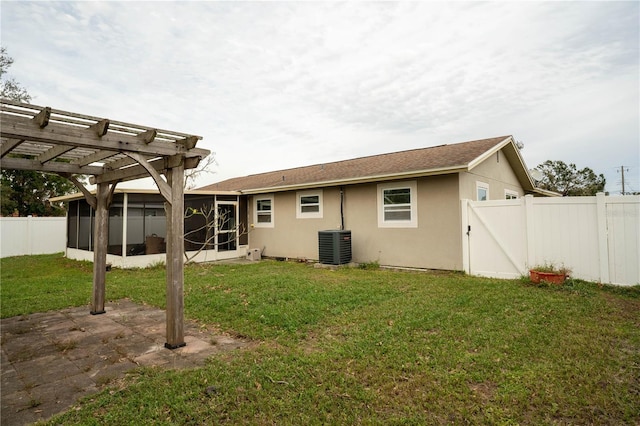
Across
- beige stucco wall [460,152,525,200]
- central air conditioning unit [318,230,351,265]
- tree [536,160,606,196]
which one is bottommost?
central air conditioning unit [318,230,351,265]

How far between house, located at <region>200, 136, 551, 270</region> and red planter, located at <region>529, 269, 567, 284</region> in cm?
175

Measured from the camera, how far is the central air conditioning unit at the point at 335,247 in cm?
1018

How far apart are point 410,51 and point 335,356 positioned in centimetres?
896

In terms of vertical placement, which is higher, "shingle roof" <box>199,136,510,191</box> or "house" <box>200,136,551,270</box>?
"shingle roof" <box>199,136,510,191</box>

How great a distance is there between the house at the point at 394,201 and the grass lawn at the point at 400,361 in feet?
8.45

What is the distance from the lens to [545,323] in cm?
454

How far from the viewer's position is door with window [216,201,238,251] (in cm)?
1308

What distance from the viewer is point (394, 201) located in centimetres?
989

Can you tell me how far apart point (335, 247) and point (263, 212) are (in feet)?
15.3

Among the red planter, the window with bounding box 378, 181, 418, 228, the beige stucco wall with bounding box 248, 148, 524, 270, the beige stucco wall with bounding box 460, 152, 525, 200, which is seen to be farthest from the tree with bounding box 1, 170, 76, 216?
the red planter

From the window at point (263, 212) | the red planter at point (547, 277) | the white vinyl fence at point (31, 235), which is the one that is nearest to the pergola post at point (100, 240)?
the window at point (263, 212)

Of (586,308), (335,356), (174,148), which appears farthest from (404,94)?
(335,356)

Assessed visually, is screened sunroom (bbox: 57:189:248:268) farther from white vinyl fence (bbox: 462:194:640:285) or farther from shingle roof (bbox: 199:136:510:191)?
white vinyl fence (bbox: 462:194:640:285)

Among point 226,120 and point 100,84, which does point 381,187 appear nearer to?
point 226,120
